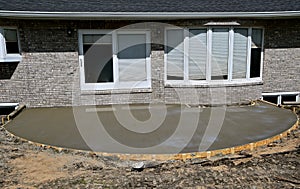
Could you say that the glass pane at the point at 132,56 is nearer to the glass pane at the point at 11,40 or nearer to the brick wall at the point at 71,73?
the brick wall at the point at 71,73

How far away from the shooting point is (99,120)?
6.63 meters

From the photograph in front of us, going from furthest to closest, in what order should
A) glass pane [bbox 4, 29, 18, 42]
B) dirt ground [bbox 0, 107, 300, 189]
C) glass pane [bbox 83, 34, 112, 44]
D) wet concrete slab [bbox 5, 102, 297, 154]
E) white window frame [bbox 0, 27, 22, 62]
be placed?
glass pane [bbox 83, 34, 112, 44] → glass pane [bbox 4, 29, 18, 42] → white window frame [bbox 0, 27, 22, 62] → wet concrete slab [bbox 5, 102, 297, 154] → dirt ground [bbox 0, 107, 300, 189]

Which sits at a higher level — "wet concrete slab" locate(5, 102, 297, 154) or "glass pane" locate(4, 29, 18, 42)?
"glass pane" locate(4, 29, 18, 42)

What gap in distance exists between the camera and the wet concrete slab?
5.05 meters

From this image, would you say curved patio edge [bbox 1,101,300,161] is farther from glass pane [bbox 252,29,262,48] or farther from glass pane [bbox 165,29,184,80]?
glass pane [bbox 252,29,262,48]

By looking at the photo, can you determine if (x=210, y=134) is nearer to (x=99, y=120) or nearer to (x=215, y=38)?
(x=99, y=120)

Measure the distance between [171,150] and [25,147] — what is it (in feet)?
9.28

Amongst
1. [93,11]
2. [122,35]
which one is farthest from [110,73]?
[93,11]

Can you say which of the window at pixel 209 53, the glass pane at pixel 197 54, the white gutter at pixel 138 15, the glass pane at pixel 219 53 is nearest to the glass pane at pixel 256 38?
the window at pixel 209 53

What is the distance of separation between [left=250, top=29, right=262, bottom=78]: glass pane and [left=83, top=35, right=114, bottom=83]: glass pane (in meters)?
4.52

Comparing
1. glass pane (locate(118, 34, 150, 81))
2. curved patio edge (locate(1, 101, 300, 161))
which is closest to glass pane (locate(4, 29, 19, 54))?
glass pane (locate(118, 34, 150, 81))

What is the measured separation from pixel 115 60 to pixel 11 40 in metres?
3.07

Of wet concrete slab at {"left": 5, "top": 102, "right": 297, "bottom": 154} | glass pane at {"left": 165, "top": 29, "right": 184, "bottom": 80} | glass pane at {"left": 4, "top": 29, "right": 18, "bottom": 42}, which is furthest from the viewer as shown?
glass pane at {"left": 165, "top": 29, "right": 184, "bottom": 80}

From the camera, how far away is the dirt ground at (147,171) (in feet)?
12.5
